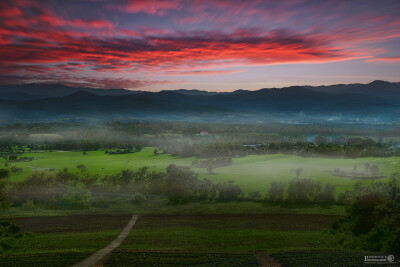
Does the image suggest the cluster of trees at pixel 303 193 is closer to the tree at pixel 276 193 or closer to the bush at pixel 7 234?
the tree at pixel 276 193

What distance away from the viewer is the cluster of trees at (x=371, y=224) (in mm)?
32969

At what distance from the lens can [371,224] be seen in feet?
130

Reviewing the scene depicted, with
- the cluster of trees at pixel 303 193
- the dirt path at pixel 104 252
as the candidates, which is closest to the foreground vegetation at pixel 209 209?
the cluster of trees at pixel 303 193

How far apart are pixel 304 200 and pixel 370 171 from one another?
42.1 meters

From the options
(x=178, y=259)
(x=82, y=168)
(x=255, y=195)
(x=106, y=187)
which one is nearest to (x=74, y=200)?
(x=106, y=187)

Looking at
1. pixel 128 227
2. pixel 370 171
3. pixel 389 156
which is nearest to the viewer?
pixel 128 227

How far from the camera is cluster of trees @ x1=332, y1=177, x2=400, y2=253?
3297 centimetres

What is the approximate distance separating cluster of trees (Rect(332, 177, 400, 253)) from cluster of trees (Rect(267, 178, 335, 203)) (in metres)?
23.9

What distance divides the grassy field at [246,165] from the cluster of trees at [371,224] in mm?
34679

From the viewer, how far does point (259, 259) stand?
30859mm

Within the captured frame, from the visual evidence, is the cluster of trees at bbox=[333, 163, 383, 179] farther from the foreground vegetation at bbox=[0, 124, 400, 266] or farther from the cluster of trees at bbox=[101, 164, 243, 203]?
the cluster of trees at bbox=[101, 164, 243, 203]

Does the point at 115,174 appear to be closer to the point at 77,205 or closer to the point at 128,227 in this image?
the point at 77,205

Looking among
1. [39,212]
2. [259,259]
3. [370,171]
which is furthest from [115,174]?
[370,171]

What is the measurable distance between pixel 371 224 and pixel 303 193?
29.5 m
